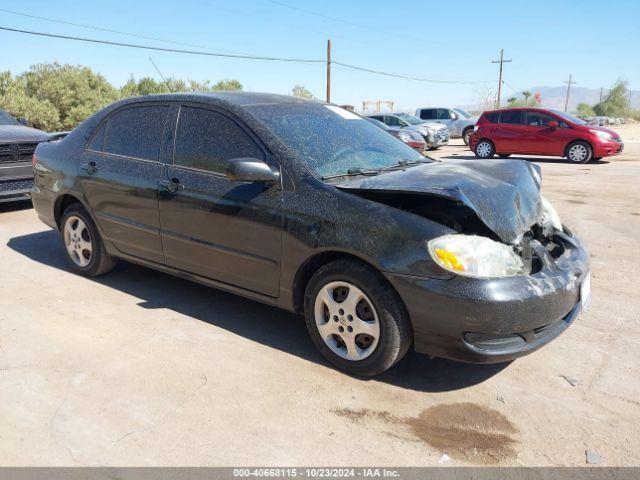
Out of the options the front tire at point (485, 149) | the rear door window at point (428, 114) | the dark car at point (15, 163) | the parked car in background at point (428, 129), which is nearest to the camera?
the dark car at point (15, 163)

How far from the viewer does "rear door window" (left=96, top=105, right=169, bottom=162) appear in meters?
4.34

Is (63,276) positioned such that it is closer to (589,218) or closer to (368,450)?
(368,450)

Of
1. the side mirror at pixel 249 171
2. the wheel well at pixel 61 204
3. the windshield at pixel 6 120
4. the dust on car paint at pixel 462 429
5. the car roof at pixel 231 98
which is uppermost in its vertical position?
the car roof at pixel 231 98

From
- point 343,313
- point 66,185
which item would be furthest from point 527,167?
point 66,185

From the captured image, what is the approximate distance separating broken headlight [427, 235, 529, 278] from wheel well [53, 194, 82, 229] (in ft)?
11.9

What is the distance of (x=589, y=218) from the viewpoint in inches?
304

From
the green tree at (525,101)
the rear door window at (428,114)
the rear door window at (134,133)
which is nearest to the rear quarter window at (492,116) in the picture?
the rear door window at (428,114)

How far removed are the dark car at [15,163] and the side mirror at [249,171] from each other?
6.03 metres

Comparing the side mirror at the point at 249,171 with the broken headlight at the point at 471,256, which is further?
the side mirror at the point at 249,171

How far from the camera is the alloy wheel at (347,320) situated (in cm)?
318

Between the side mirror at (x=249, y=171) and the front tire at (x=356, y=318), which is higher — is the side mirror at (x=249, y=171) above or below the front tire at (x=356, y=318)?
above

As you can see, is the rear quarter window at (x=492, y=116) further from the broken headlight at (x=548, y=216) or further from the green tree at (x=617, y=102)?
the green tree at (x=617, y=102)

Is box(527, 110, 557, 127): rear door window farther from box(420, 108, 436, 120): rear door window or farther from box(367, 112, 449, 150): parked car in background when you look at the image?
box(420, 108, 436, 120): rear door window

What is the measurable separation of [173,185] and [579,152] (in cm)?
1429
